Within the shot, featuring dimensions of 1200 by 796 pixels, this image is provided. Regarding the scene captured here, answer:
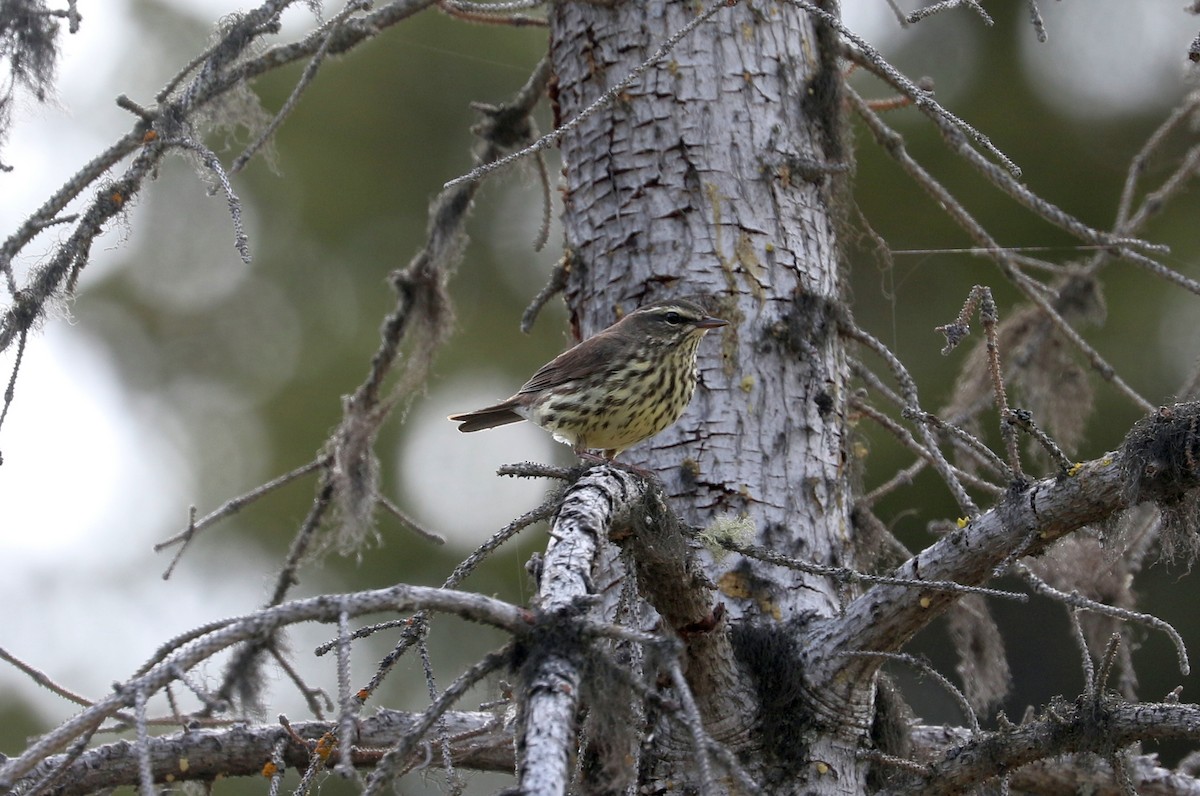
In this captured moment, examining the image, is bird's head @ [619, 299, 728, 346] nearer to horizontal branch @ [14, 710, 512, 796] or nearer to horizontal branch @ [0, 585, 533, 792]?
horizontal branch @ [14, 710, 512, 796]

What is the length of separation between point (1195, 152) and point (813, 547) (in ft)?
6.97

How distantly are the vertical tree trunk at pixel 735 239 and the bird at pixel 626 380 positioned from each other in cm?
6

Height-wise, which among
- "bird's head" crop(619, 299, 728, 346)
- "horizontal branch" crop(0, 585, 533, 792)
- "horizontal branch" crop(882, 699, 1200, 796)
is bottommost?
"horizontal branch" crop(882, 699, 1200, 796)

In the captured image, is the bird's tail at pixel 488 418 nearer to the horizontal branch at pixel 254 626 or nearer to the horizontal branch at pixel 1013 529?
the horizontal branch at pixel 1013 529

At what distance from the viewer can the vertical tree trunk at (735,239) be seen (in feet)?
11.7

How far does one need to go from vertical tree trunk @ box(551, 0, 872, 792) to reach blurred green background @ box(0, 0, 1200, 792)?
17.4 feet

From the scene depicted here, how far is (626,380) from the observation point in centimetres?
404

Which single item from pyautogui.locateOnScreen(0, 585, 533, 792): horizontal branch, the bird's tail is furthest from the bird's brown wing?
pyautogui.locateOnScreen(0, 585, 533, 792): horizontal branch

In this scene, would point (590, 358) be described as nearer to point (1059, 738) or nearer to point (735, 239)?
point (735, 239)

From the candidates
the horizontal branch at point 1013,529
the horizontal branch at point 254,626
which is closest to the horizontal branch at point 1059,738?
the horizontal branch at point 1013,529

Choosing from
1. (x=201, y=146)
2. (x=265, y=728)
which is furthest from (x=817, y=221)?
(x=265, y=728)

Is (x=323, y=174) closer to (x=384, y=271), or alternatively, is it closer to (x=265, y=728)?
(x=384, y=271)

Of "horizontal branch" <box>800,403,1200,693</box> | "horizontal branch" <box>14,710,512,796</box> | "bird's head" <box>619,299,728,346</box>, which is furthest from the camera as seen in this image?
"bird's head" <box>619,299,728,346</box>

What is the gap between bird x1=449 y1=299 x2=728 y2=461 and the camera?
3.83 metres
